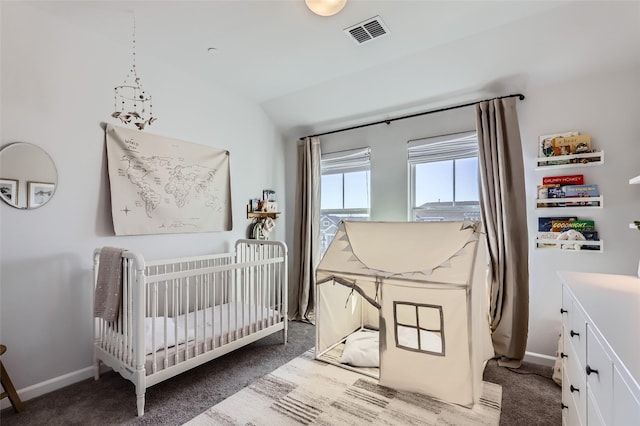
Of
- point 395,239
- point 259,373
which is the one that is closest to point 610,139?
point 395,239

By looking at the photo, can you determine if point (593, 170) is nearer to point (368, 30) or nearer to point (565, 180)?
point (565, 180)

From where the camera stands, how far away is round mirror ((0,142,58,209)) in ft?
6.49

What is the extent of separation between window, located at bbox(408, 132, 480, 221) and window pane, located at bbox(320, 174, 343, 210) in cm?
92

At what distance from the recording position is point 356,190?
3713mm

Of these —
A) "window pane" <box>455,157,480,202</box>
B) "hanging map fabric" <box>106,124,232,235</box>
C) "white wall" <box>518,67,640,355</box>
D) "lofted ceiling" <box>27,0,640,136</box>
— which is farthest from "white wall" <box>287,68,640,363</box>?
"hanging map fabric" <box>106,124,232,235</box>

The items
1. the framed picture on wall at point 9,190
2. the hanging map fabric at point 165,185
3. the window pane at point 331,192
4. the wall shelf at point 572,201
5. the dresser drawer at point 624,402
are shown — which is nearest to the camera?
the dresser drawer at point 624,402

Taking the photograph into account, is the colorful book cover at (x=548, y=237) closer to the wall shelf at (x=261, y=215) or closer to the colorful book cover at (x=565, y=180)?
the colorful book cover at (x=565, y=180)

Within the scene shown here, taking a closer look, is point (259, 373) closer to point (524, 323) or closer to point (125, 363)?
point (125, 363)

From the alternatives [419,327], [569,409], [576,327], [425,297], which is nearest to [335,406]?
[419,327]

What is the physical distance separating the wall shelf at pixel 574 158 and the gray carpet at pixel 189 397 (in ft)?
5.35

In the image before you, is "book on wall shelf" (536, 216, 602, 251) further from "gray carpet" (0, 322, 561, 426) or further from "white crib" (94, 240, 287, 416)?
"white crib" (94, 240, 287, 416)

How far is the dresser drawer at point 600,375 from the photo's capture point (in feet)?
2.96

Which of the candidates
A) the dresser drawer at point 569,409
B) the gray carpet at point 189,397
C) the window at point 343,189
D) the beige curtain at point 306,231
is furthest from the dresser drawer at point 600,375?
the beige curtain at point 306,231

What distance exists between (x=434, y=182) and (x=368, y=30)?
5.21 feet
